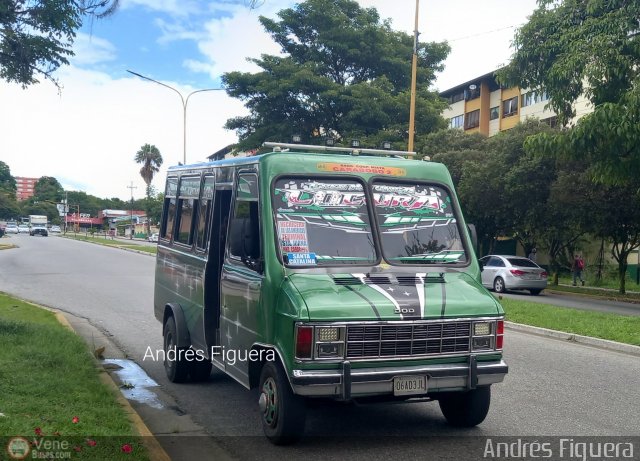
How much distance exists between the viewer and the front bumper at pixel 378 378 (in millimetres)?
5273

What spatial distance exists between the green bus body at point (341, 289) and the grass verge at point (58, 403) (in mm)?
1209

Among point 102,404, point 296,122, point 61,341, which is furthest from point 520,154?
point 102,404

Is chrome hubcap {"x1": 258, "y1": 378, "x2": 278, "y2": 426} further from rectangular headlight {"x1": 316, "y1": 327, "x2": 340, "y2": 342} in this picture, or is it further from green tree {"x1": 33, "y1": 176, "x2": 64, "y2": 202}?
green tree {"x1": 33, "y1": 176, "x2": 64, "y2": 202}

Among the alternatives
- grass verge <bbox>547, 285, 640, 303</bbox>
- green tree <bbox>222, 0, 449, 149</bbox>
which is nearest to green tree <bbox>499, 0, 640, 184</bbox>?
grass verge <bbox>547, 285, 640, 303</bbox>

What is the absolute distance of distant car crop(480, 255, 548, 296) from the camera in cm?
2548

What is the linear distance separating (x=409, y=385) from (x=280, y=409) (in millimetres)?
1060

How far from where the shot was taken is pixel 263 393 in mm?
5887

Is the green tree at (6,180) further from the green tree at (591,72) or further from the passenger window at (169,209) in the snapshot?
the passenger window at (169,209)

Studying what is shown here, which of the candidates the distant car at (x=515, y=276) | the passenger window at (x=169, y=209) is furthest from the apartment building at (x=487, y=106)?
the passenger window at (x=169, y=209)

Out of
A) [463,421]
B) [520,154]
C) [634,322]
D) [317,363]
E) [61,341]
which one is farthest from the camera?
[520,154]

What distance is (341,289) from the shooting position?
562cm

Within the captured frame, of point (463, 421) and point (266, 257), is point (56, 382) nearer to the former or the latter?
point (266, 257)

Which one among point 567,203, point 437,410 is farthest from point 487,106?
point 437,410

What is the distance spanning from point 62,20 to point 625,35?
1501 centimetres
